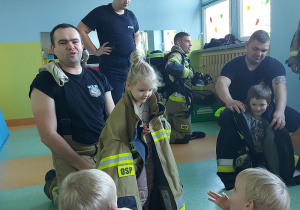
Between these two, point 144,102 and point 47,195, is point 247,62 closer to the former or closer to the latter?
point 144,102

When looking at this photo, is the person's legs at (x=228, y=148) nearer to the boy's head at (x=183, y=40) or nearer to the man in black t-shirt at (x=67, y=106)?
the man in black t-shirt at (x=67, y=106)

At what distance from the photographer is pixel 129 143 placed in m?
1.79

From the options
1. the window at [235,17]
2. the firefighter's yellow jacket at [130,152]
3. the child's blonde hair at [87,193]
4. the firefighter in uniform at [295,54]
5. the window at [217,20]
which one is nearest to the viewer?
the child's blonde hair at [87,193]

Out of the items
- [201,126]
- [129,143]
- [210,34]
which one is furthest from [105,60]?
[210,34]

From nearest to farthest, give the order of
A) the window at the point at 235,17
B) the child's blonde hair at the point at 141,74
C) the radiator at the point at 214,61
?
the child's blonde hair at the point at 141,74 → the window at the point at 235,17 → the radiator at the point at 214,61

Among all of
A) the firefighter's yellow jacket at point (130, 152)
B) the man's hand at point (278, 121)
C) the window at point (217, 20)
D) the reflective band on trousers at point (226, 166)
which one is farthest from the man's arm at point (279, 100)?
the window at point (217, 20)

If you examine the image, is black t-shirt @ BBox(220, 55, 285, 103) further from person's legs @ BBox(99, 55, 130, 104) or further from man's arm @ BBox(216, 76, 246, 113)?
person's legs @ BBox(99, 55, 130, 104)

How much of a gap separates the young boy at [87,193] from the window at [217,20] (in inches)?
226

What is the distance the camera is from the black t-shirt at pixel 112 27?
2.83m

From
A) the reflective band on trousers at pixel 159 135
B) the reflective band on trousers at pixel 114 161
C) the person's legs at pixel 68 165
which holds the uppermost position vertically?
the reflective band on trousers at pixel 159 135

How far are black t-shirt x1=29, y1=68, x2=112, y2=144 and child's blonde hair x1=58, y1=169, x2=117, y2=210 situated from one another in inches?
44.4

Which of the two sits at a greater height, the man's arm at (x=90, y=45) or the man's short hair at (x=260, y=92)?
the man's arm at (x=90, y=45)

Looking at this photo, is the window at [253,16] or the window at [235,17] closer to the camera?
the window at [253,16]

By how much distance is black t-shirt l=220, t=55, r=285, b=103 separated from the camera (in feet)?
9.17
